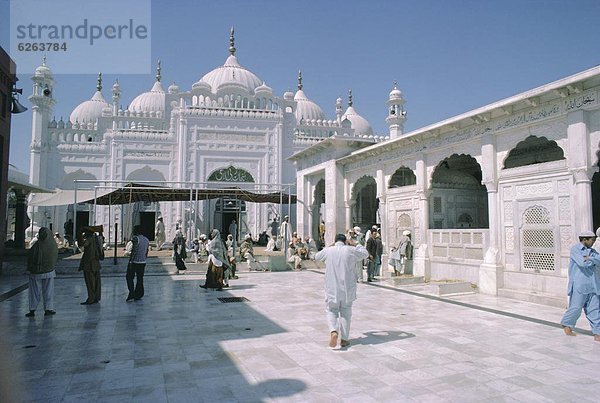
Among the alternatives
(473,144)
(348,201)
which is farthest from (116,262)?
(473,144)

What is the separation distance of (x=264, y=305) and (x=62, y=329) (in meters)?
3.29

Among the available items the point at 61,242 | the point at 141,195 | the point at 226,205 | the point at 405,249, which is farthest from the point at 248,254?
the point at 226,205

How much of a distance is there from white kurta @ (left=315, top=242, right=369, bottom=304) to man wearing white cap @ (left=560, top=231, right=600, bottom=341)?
9.44 ft

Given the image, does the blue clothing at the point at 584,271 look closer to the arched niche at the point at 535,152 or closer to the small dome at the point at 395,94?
the arched niche at the point at 535,152

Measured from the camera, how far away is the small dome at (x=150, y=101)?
30328 mm

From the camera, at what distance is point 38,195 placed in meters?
21.6

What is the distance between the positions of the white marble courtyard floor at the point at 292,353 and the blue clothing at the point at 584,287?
28 cm

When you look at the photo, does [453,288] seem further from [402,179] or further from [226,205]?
[226,205]

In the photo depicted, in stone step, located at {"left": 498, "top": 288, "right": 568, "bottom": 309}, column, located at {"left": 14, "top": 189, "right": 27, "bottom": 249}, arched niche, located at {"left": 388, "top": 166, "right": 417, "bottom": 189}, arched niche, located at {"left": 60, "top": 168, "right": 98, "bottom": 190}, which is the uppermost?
arched niche, located at {"left": 60, "top": 168, "right": 98, "bottom": 190}

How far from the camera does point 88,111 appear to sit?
31.3 meters

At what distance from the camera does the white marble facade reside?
758cm

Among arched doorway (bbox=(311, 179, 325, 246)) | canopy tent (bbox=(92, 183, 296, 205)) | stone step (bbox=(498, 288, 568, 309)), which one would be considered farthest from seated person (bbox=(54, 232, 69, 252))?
stone step (bbox=(498, 288, 568, 309))

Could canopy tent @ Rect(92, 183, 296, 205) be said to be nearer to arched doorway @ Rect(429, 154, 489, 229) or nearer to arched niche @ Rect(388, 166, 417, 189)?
arched niche @ Rect(388, 166, 417, 189)

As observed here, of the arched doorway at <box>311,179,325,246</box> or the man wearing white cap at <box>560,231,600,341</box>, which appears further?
the arched doorway at <box>311,179,325,246</box>
